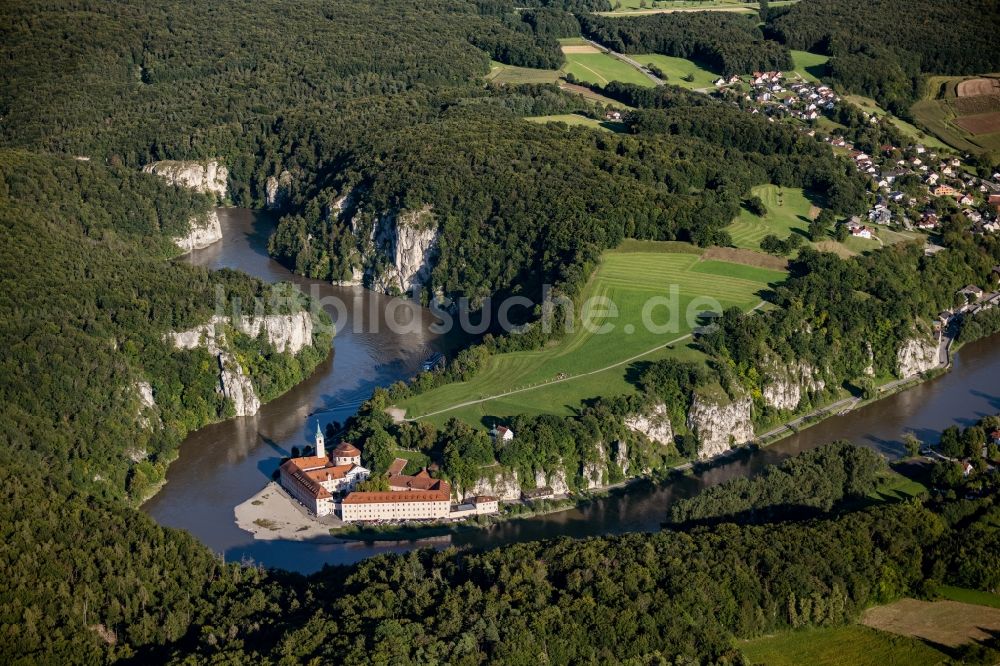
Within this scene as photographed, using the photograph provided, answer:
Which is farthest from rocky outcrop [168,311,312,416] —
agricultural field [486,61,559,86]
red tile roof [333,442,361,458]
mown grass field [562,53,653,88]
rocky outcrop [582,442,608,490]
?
mown grass field [562,53,653,88]

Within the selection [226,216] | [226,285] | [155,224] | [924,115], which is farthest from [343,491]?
[924,115]

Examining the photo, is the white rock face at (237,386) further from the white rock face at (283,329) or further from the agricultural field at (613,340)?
the agricultural field at (613,340)

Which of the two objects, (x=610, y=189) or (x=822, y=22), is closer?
(x=610, y=189)

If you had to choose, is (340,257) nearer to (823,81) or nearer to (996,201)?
(996,201)

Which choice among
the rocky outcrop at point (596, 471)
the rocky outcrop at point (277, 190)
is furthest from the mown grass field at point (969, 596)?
the rocky outcrop at point (277, 190)

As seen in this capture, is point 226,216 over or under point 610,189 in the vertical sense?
under

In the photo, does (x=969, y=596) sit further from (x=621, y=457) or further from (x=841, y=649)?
(x=621, y=457)
